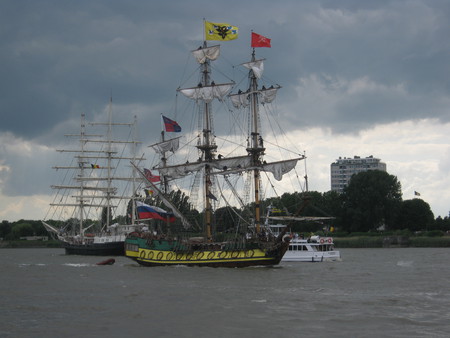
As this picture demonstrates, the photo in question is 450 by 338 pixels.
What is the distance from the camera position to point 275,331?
2625 cm

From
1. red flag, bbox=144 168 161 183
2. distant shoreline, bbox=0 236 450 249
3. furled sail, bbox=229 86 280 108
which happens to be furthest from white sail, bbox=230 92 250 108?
distant shoreline, bbox=0 236 450 249

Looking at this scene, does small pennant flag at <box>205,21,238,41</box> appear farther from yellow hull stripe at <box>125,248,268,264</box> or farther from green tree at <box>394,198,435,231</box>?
green tree at <box>394,198,435,231</box>

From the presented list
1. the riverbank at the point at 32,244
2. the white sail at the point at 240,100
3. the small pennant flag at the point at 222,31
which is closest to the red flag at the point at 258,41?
the small pennant flag at the point at 222,31

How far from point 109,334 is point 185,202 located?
184ft

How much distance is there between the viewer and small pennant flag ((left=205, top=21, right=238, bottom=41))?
224 ft

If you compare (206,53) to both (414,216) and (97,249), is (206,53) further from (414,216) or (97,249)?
(414,216)

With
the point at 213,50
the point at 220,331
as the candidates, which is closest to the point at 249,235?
the point at 213,50

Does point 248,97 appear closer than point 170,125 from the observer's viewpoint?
Yes

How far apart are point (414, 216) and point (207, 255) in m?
99.0

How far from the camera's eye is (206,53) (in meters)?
73.7

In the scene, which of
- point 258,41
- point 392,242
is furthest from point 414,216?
point 258,41

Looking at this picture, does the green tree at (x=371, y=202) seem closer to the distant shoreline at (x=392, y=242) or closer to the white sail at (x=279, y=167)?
the distant shoreline at (x=392, y=242)

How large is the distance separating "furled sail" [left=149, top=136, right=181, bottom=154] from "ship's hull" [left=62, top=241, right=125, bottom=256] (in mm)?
30933

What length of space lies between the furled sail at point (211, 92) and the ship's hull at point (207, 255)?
59.7ft
